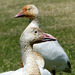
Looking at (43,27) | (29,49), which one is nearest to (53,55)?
(29,49)

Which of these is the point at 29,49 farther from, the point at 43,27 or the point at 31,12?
the point at 43,27

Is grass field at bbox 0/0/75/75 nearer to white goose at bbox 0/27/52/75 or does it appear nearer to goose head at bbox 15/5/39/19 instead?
goose head at bbox 15/5/39/19

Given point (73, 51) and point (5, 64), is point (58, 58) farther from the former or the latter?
point (73, 51)

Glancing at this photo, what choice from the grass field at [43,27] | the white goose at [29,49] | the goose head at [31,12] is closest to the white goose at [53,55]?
the goose head at [31,12]

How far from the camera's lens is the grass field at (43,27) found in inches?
280

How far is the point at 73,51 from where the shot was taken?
7535 mm

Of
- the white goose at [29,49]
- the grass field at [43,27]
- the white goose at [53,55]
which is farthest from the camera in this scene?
the grass field at [43,27]

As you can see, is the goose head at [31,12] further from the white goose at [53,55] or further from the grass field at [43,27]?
the grass field at [43,27]

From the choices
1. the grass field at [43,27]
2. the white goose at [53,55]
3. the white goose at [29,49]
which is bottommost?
the grass field at [43,27]

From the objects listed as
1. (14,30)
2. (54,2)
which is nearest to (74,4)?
(54,2)

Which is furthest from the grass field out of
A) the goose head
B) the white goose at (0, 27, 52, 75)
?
the white goose at (0, 27, 52, 75)

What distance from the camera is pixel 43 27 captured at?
459 inches

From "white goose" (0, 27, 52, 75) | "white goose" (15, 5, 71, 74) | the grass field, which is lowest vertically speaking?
the grass field

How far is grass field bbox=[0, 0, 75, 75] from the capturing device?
7107 mm
